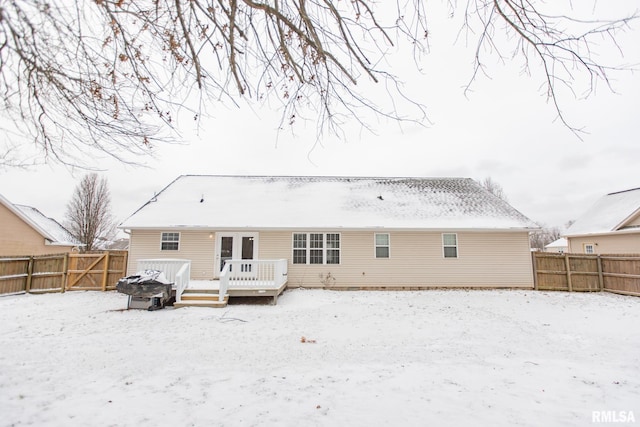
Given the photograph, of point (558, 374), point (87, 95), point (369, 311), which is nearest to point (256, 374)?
point (87, 95)

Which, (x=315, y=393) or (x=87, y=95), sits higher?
(x=87, y=95)

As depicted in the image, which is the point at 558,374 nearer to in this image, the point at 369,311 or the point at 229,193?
the point at 369,311

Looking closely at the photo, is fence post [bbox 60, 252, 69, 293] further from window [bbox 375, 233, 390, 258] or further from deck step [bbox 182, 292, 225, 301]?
window [bbox 375, 233, 390, 258]

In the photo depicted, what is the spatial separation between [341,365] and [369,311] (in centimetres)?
447

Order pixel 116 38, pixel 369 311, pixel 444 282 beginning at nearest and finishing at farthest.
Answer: pixel 116 38, pixel 369 311, pixel 444 282

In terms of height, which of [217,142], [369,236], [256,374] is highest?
[217,142]

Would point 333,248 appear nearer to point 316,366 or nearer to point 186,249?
point 186,249

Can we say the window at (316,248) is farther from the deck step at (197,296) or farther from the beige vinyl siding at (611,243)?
the beige vinyl siding at (611,243)

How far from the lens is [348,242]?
1379cm

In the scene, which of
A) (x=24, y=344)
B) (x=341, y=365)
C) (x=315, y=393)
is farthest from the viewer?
(x=24, y=344)

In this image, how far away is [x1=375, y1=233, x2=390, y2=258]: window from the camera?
13.8m

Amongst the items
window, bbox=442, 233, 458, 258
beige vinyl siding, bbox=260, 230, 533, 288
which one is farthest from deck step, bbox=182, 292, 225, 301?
window, bbox=442, 233, 458, 258

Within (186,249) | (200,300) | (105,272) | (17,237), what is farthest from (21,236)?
(200,300)

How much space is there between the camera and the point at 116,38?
10.6 ft
